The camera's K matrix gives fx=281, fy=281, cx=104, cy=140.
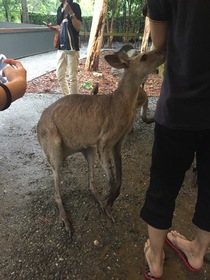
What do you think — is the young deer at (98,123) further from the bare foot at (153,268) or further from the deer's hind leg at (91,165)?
the bare foot at (153,268)

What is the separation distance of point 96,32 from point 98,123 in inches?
250

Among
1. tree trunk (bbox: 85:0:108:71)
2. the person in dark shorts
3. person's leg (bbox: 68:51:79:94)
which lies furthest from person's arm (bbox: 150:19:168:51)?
tree trunk (bbox: 85:0:108:71)

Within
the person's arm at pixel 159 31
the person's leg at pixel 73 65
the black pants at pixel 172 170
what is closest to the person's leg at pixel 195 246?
the black pants at pixel 172 170

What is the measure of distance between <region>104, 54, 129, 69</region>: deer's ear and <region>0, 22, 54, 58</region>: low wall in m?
7.49

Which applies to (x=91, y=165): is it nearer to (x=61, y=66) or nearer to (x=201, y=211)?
(x=201, y=211)

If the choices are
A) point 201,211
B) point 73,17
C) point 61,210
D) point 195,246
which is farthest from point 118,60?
point 73,17

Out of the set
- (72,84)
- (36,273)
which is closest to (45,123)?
(36,273)

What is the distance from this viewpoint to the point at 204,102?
1249mm

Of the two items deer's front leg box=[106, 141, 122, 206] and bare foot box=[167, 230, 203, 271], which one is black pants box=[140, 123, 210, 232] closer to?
bare foot box=[167, 230, 203, 271]

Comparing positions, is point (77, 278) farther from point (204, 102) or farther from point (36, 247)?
point (204, 102)

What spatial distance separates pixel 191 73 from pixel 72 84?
4087 millimetres

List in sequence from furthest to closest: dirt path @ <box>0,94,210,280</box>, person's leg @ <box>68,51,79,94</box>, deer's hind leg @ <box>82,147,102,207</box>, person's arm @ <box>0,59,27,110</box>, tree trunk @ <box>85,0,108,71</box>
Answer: tree trunk @ <box>85,0,108,71</box>, person's leg @ <box>68,51,79,94</box>, deer's hind leg @ <box>82,147,102,207</box>, dirt path @ <box>0,94,210,280</box>, person's arm @ <box>0,59,27,110</box>

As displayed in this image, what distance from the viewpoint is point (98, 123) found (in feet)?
7.30

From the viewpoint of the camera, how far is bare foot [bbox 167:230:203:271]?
1867mm
